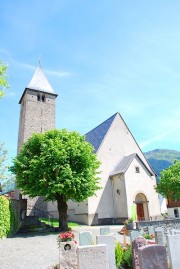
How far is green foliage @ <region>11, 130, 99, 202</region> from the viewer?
1933 cm

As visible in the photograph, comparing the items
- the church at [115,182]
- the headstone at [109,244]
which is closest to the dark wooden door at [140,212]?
the church at [115,182]

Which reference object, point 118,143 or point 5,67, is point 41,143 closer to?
point 5,67

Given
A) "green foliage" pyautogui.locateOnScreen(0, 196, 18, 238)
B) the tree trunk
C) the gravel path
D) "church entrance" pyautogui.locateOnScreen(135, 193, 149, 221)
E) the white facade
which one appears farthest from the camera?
"church entrance" pyautogui.locateOnScreen(135, 193, 149, 221)

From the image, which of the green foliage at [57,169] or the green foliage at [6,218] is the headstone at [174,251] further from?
Answer: the green foliage at [6,218]

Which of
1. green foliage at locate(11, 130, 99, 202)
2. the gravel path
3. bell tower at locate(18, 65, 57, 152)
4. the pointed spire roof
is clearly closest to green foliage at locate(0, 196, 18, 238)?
the gravel path

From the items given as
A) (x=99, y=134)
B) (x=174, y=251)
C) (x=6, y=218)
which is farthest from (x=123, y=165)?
(x=174, y=251)

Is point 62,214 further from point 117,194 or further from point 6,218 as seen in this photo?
point 117,194

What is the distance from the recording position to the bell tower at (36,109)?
3544 cm

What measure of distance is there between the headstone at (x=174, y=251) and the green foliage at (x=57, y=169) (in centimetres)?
1208

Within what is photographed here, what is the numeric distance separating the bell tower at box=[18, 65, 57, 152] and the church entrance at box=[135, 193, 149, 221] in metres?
17.4

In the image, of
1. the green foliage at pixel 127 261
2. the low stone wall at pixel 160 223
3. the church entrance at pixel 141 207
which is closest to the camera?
the green foliage at pixel 127 261

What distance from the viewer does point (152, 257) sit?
5.96 metres

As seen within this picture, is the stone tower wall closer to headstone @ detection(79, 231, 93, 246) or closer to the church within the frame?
the church

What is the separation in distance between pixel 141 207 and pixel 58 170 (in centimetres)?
1310
